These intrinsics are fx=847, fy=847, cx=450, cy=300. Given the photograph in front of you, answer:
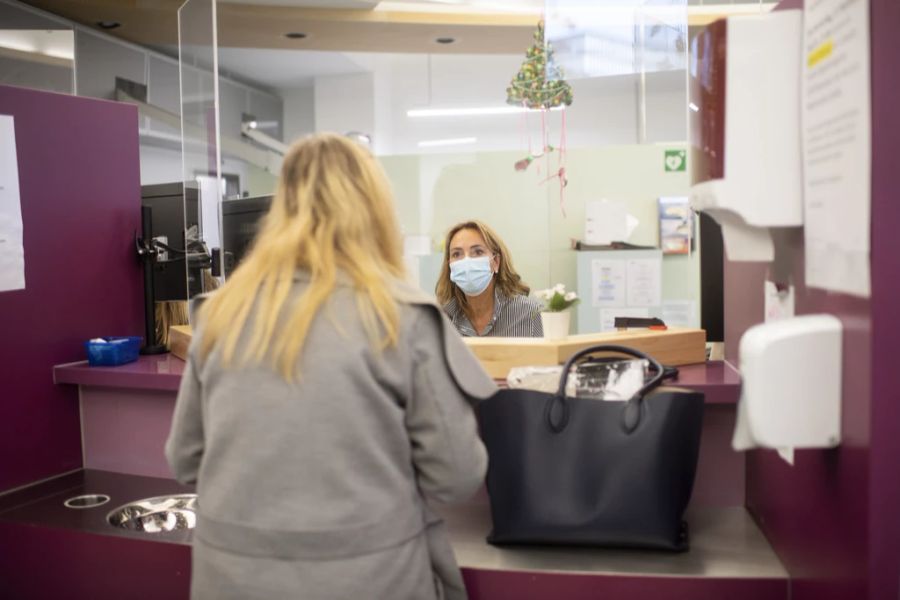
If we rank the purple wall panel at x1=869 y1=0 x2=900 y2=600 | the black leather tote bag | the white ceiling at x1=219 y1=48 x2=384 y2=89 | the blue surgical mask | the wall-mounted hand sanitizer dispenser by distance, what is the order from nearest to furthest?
the purple wall panel at x1=869 y1=0 x2=900 y2=600, the wall-mounted hand sanitizer dispenser, the black leather tote bag, the blue surgical mask, the white ceiling at x1=219 y1=48 x2=384 y2=89

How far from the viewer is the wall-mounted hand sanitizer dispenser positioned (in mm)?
1416

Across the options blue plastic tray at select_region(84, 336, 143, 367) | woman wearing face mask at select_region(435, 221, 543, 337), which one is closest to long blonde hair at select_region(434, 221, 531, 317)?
woman wearing face mask at select_region(435, 221, 543, 337)

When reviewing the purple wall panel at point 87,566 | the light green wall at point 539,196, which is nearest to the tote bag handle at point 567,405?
the purple wall panel at point 87,566

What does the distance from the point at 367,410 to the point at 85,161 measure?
5.66ft

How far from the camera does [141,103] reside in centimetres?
643

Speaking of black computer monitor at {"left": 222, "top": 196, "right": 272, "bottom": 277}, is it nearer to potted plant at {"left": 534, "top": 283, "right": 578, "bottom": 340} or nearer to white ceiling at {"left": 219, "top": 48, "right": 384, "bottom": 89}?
potted plant at {"left": 534, "top": 283, "right": 578, "bottom": 340}

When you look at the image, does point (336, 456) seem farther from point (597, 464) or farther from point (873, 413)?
point (873, 413)

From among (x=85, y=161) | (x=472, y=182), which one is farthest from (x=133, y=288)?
(x=472, y=182)

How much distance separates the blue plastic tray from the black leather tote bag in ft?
4.24

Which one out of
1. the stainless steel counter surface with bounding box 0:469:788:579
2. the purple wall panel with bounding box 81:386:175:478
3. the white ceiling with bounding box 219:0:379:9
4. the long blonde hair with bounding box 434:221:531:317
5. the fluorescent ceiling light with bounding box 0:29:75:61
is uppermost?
the white ceiling with bounding box 219:0:379:9

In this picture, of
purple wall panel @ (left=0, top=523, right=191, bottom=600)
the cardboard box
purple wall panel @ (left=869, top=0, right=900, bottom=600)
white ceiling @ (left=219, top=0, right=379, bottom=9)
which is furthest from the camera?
white ceiling @ (left=219, top=0, right=379, bottom=9)

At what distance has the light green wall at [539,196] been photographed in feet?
17.6

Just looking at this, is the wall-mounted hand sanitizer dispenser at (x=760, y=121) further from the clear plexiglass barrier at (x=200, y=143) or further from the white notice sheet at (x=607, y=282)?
the white notice sheet at (x=607, y=282)

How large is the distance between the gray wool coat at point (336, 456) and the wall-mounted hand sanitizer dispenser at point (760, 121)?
1.77ft
